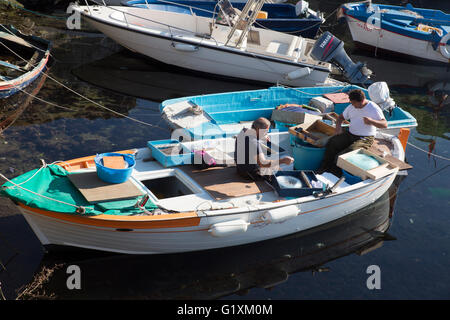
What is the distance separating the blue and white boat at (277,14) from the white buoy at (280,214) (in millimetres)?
10284

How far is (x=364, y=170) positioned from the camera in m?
8.67

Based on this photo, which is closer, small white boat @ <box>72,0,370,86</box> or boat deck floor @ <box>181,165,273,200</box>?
boat deck floor @ <box>181,165,273,200</box>

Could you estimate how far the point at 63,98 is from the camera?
13.3 m

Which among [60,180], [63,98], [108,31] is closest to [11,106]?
[63,98]

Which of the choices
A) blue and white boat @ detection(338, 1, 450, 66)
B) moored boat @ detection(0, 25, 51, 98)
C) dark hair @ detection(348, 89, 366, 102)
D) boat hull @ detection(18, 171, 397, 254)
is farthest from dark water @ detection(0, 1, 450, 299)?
blue and white boat @ detection(338, 1, 450, 66)

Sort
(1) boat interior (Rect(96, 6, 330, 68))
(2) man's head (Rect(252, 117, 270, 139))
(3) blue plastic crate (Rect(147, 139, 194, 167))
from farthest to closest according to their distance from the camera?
1. (1) boat interior (Rect(96, 6, 330, 68))
2. (3) blue plastic crate (Rect(147, 139, 194, 167))
3. (2) man's head (Rect(252, 117, 270, 139))

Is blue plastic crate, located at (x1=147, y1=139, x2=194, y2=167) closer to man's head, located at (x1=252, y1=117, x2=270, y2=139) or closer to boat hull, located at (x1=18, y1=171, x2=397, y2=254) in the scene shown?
man's head, located at (x1=252, y1=117, x2=270, y2=139)

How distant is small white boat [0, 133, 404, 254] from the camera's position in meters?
7.15

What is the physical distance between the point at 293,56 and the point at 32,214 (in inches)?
384

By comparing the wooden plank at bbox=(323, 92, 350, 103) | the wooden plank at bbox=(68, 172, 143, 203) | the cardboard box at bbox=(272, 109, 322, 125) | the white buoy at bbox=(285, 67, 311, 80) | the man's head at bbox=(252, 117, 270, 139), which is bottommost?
the wooden plank at bbox=(68, 172, 143, 203)

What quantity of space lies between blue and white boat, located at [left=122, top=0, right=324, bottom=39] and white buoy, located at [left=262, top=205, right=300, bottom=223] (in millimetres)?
10284

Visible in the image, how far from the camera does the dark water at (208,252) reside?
7.45 m

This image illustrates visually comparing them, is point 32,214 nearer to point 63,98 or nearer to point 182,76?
point 63,98

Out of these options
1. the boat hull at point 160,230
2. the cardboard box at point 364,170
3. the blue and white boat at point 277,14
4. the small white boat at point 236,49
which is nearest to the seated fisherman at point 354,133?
the cardboard box at point 364,170
